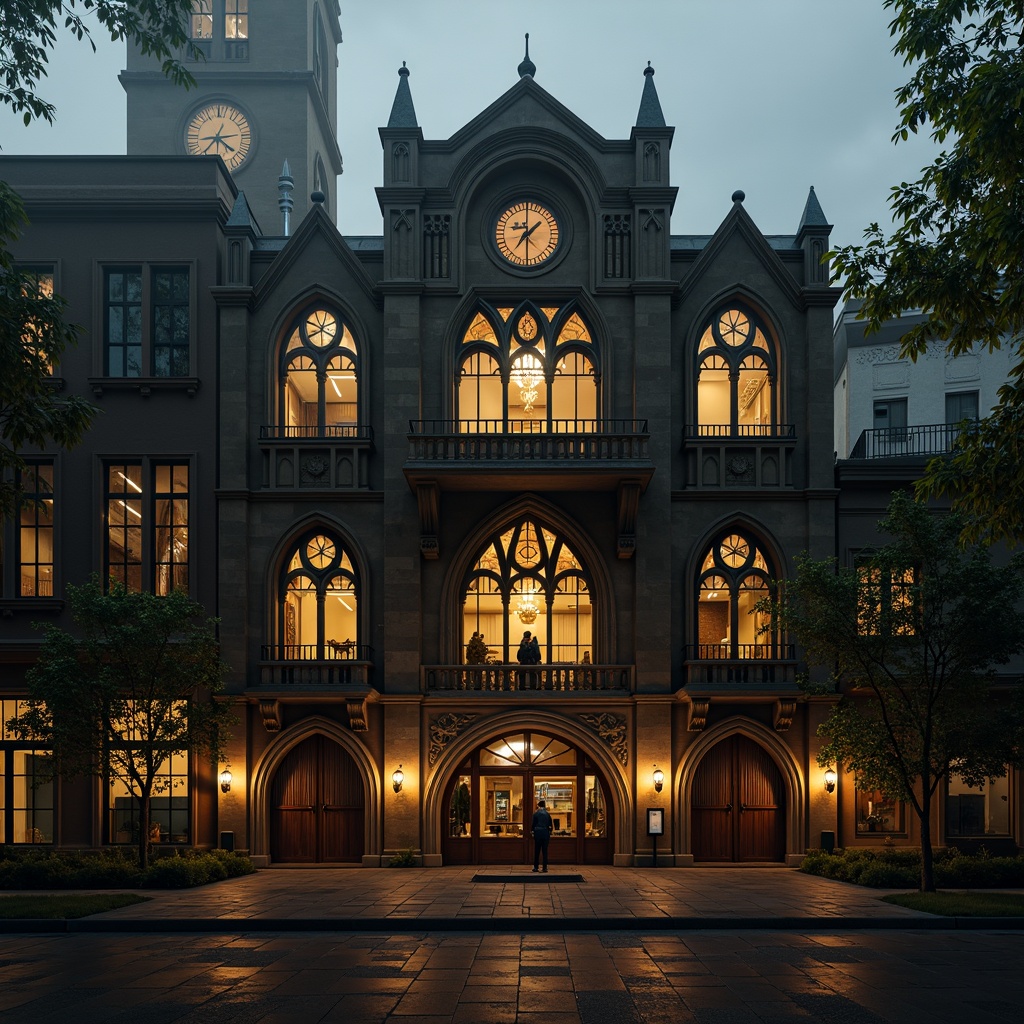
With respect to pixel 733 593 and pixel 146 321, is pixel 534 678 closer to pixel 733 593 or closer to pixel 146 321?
pixel 733 593

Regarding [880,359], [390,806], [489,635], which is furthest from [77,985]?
[880,359]

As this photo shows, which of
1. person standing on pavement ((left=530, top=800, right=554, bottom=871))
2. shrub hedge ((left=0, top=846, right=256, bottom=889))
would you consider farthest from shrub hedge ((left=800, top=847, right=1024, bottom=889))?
shrub hedge ((left=0, top=846, right=256, bottom=889))

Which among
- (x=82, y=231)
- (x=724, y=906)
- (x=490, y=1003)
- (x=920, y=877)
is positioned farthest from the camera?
(x=82, y=231)

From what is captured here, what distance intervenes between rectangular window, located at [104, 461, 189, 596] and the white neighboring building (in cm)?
2057

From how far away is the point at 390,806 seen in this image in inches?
1200

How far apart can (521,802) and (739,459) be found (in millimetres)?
10775

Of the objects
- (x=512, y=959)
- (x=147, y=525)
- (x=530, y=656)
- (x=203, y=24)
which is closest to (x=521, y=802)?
(x=530, y=656)

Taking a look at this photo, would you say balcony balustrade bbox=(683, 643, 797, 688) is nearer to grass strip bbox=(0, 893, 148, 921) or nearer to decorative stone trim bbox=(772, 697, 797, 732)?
decorative stone trim bbox=(772, 697, 797, 732)

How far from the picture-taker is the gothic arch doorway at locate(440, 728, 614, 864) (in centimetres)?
3111

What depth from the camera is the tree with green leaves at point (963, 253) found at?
14.0 m

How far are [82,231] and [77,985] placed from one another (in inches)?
916

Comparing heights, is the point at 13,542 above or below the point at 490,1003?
above

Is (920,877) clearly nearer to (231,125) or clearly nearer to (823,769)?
(823,769)

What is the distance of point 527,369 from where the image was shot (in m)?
32.7
